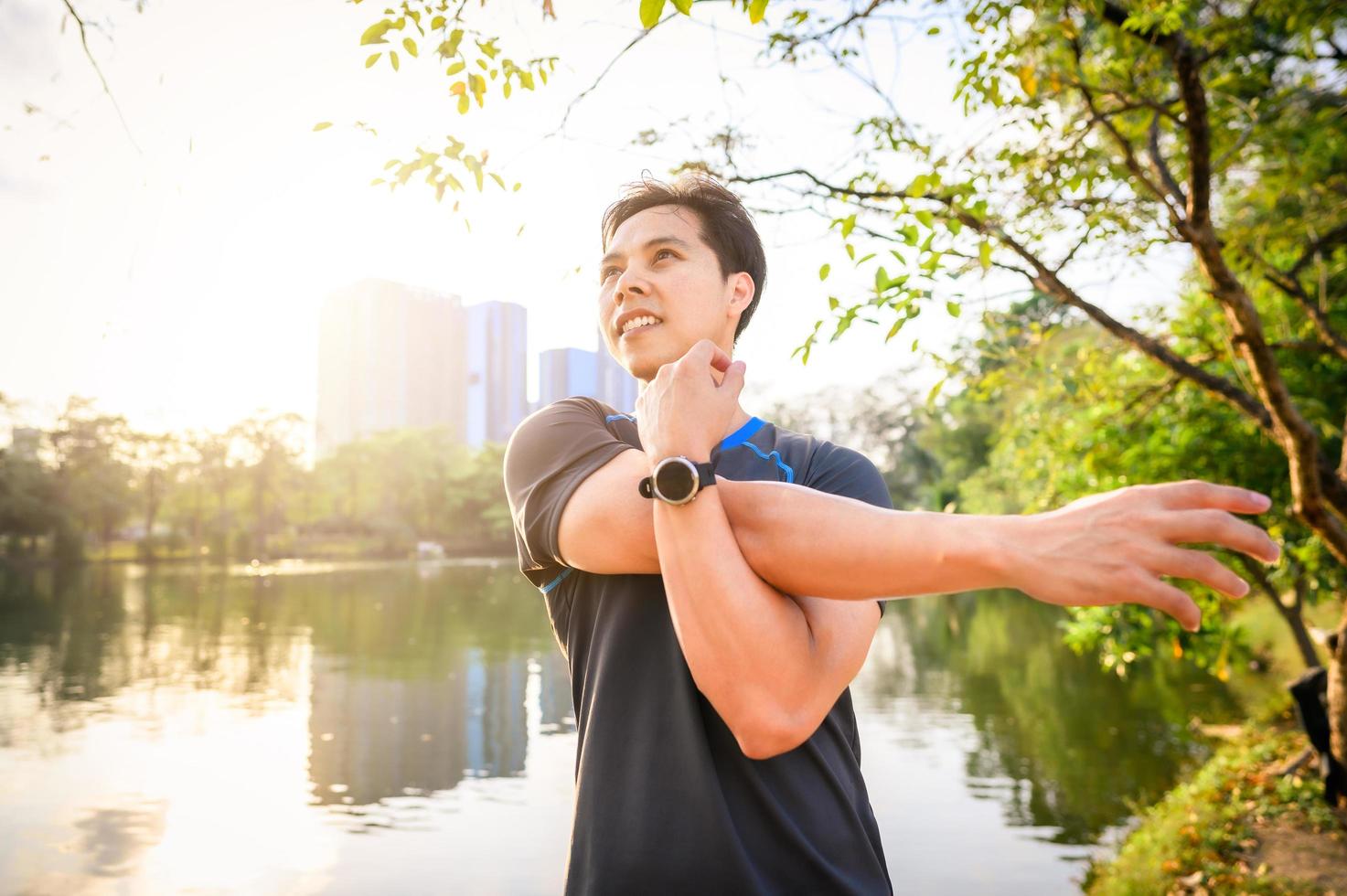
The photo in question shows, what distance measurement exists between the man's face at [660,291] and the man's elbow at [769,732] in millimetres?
694

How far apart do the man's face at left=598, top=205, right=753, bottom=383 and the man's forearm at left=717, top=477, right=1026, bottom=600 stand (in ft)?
1.43

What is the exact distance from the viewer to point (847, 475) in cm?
164

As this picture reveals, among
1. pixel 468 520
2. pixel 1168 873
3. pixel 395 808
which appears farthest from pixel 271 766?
pixel 468 520

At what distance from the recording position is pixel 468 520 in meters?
65.7

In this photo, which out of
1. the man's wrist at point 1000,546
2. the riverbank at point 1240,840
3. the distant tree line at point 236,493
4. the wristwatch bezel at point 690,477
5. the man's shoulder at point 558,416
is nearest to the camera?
the man's wrist at point 1000,546

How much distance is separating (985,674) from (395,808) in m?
13.4

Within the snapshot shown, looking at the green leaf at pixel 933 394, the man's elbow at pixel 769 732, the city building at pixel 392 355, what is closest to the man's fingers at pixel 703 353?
the man's elbow at pixel 769 732

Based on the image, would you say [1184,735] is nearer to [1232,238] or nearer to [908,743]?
[908,743]

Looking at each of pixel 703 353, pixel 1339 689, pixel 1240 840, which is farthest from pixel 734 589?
pixel 1240 840

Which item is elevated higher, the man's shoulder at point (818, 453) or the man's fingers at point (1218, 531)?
the man's shoulder at point (818, 453)

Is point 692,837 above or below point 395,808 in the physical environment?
above

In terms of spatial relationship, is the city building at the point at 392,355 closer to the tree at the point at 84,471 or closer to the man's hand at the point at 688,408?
the tree at the point at 84,471

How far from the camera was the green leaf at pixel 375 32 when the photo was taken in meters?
2.38

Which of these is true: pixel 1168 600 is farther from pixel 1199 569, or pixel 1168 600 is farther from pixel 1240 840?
pixel 1240 840
